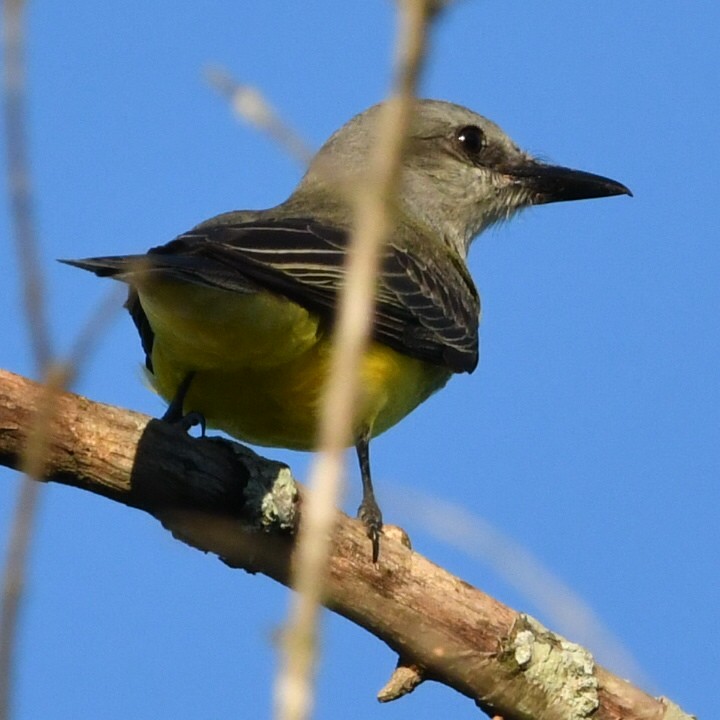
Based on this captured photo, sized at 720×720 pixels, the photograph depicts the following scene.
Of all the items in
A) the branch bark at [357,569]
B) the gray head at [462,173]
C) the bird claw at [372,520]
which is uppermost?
the gray head at [462,173]

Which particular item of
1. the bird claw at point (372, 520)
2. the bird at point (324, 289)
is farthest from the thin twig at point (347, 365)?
the bird claw at point (372, 520)

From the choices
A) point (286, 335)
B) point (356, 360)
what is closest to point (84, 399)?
point (286, 335)

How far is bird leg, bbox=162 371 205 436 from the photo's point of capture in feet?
16.6

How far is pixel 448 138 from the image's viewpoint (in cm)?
751

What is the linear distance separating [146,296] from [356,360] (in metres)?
2.93

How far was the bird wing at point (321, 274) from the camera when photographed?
13.5 ft

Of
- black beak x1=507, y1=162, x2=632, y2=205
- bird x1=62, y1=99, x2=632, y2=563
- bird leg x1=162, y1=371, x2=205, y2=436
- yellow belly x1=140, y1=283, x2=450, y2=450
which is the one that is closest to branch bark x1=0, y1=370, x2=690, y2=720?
bird x1=62, y1=99, x2=632, y2=563

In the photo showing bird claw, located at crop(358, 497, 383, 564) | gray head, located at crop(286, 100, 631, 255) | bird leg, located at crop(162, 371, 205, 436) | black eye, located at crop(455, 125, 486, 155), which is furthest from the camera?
black eye, located at crop(455, 125, 486, 155)

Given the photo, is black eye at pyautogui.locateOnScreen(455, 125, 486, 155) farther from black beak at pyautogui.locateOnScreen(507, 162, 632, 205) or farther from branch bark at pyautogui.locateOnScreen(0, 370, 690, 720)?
branch bark at pyautogui.locateOnScreen(0, 370, 690, 720)

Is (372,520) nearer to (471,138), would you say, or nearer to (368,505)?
(368,505)

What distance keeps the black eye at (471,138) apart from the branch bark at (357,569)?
342 cm

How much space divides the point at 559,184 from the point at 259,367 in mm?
3287

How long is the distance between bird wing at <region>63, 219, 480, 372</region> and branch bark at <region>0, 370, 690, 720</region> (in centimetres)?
50

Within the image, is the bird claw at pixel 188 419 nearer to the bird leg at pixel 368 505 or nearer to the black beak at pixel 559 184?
the bird leg at pixel 368 505
